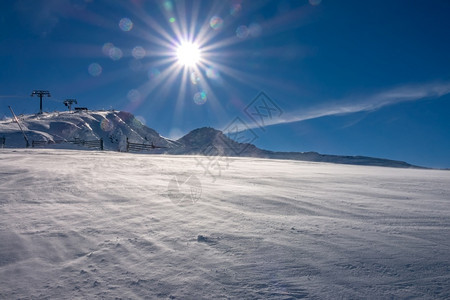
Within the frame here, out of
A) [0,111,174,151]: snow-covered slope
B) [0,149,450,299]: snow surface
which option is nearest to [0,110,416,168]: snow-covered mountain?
[0,111,174,151]: snow-covered slope

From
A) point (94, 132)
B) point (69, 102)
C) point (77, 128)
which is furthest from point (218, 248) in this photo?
point (69, 102)

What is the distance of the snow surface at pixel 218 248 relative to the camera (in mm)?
1512

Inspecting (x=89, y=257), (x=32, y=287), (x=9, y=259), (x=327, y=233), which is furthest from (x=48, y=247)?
(x=327, y=233)

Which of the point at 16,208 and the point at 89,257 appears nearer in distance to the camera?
the point at 89,257

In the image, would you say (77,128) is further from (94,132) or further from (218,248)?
(218,248)

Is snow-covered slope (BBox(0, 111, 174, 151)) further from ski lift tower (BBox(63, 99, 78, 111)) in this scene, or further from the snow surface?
the snow surface

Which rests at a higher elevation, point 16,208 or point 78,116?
point 78,116

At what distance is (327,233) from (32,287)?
8.27 ft

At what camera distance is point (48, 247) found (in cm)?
205

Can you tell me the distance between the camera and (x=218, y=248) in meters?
2.05

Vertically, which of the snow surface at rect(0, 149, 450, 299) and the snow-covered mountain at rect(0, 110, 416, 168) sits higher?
the snow-covered mountain at rect(0, 110, 416, 168)

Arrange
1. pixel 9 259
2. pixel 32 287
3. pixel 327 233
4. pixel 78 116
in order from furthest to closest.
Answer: pixel 78 116, pixel 327 233, pixel 9 259, pixel 32 287

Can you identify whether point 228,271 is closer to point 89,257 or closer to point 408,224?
point 89,257

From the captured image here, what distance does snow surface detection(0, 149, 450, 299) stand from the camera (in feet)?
4.96
